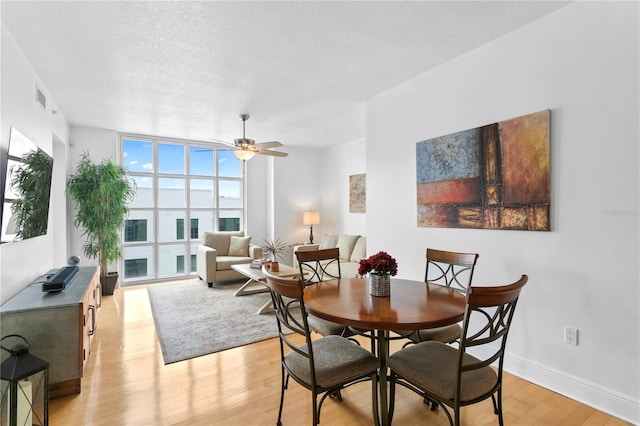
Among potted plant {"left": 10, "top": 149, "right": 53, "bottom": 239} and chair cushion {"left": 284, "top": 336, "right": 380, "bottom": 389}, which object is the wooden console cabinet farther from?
chair cushion {"left": 284, "top": 336, "right": 380, "bottom": 389}

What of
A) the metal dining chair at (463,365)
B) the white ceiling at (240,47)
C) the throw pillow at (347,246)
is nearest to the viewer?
the metal dining chair at (463,365)

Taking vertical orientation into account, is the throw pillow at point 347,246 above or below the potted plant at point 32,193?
below

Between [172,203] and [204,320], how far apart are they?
3195 millimetres

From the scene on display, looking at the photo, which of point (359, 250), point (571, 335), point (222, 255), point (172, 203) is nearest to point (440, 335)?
point (571, 335)

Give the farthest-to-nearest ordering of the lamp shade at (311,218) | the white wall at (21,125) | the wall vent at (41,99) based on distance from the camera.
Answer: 1. the lamp shade at (311,218)
2. the wall vent at (41,99)
3. the white wall at (21,125)

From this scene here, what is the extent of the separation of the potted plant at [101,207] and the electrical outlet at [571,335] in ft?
18.1

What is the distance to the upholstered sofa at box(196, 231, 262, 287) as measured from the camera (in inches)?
207

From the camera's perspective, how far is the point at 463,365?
5.18 ft

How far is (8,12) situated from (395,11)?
2.72m

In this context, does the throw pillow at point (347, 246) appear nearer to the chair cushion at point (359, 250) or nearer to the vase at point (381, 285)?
the chair cushion at point (359, 250)

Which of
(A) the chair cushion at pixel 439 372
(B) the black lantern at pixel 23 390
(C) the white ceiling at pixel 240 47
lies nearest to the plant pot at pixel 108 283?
(C) the white ceiling at pixel 240 47

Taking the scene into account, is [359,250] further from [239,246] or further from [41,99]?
[41,99]

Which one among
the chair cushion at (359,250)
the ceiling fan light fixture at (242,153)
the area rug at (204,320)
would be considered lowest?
the area rug at (204,320)

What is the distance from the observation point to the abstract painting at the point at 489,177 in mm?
2324
